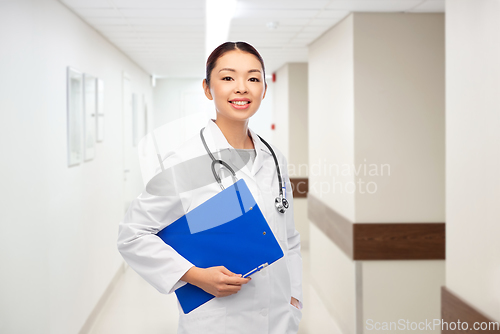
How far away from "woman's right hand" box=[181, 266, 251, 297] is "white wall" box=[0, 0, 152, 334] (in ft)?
4.77

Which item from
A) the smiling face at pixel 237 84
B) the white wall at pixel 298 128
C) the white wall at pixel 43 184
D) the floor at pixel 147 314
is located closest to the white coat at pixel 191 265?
the smiling face at pixel 237 84

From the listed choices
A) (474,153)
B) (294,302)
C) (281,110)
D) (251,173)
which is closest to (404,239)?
(474,153)

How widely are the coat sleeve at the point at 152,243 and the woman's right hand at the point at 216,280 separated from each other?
0.09 feet

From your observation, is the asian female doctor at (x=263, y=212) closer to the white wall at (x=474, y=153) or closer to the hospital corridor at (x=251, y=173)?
the hospital corridor at (x=251, y=173)

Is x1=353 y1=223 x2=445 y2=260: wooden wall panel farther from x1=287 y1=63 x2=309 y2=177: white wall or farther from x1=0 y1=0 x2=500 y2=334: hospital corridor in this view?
x1=287 y1=63 x2=309 y2=177: white wall

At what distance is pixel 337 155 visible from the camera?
3.81m

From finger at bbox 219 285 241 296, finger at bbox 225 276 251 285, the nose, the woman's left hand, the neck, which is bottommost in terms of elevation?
the woman's left hand

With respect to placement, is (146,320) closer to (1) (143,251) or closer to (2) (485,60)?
(1) (143,251)

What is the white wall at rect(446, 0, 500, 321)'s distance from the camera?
1796mm

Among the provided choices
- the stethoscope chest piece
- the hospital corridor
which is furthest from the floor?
the stethoscope chest piece

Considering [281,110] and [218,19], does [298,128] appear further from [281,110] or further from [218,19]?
[218,19]

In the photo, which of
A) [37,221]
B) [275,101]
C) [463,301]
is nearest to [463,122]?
[463,301]

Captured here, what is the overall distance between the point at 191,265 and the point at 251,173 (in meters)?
0.33

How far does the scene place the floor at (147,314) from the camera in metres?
3.66
